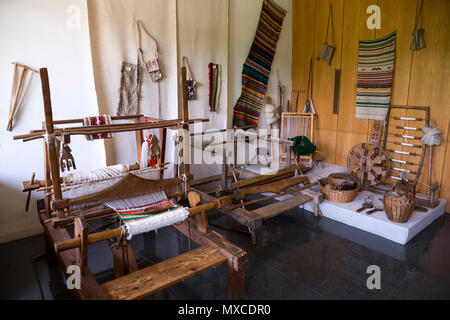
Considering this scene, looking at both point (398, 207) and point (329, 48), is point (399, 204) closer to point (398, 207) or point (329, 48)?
point (398, 207)

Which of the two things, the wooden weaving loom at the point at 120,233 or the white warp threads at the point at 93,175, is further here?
the white warp threads at the point at 93,175

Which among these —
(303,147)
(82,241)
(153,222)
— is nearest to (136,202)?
(153,222)

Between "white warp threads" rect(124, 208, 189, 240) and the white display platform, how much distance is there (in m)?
2.26

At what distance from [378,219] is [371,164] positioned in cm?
107

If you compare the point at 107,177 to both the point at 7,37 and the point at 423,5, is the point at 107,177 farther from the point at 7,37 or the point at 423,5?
the point at 423,5

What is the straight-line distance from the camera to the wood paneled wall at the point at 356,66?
164 inches

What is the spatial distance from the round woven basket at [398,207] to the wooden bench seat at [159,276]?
212 cm

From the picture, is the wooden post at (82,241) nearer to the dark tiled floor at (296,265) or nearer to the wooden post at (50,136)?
the wooden post at (50,136)

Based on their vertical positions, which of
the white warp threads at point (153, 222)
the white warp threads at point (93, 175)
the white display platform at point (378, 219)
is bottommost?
the white display platform at point (378, 219)

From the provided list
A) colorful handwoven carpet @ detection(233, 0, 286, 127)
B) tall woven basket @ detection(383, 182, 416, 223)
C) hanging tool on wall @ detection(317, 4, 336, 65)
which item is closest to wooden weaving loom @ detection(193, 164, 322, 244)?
tall woven basket @ detection(383, 182, 416, 223)

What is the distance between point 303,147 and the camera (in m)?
5.14

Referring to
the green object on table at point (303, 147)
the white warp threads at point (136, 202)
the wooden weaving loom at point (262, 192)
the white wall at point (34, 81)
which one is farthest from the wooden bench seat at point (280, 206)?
the white wall at point (34, 81)

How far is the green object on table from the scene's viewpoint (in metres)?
5.09
